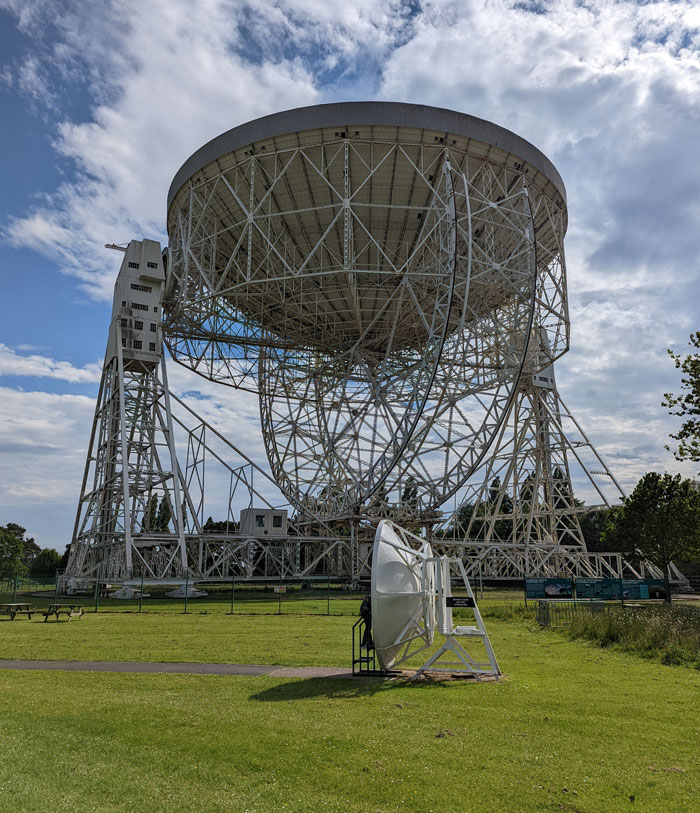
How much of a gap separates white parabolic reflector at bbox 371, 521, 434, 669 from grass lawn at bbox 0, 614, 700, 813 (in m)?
0.96

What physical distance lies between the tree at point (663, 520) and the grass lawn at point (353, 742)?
20.7m

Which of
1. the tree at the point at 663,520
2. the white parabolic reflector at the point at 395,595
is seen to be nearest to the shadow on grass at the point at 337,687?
the white parabolic reflector at the point at 395,595

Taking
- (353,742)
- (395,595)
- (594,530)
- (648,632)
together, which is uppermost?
(594,530)

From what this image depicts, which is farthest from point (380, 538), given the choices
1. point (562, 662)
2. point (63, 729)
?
point (63, 729)

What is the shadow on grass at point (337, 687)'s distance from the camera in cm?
1006

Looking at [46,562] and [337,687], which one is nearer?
[337,687]

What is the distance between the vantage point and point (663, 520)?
105ft

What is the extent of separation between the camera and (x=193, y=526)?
35.2 metres

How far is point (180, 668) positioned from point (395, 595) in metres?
4.20

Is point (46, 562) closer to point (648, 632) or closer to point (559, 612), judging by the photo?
point (559, 612)

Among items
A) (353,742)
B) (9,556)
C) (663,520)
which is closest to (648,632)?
(353,742)

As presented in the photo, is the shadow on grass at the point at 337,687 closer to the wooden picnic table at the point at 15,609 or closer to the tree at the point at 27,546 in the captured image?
the wooden picnic table at the point at 15,609

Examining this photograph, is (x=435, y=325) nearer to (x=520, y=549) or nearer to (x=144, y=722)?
(x=520, y=549)

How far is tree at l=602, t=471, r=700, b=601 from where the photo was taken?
103 ft
